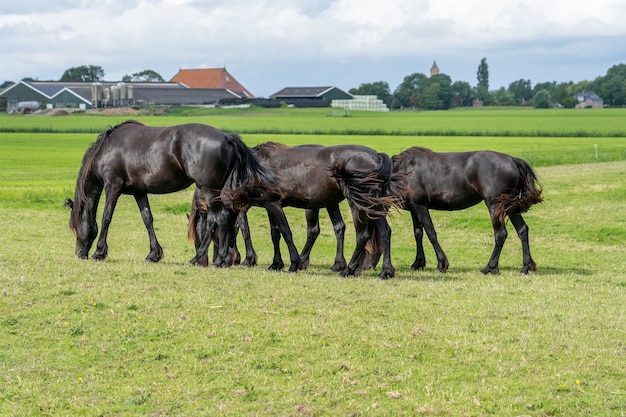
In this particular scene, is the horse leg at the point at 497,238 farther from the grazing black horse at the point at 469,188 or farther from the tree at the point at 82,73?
the tree at the point at 82,73

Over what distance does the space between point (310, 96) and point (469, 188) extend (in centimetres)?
14452

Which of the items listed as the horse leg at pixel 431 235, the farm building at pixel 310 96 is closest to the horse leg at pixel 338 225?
the horse leg at pixel 431 235

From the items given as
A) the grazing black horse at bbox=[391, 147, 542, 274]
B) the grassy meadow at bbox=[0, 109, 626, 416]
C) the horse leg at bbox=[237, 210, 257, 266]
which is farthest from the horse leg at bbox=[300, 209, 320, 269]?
the grazing black horse at bbox=[391, 147, 542, 274]

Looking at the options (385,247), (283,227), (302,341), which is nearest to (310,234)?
(283,227)

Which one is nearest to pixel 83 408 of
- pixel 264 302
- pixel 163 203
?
pixel 264 302

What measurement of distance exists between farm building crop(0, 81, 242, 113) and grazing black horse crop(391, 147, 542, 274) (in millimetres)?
125076

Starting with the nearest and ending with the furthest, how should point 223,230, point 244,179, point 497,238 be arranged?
point 244,179, point 223,230, point 497,238

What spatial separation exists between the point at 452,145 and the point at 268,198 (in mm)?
44439

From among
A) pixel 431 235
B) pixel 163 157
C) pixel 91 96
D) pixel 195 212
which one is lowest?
pixel 431 235

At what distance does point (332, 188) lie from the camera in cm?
1423

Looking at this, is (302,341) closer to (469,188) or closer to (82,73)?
(469,188)

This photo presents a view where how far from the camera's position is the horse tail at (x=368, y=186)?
1377 cm

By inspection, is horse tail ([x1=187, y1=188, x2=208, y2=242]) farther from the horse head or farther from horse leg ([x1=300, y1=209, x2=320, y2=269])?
horse leg ([x1=300, y1=209, x2=320, y2=269])

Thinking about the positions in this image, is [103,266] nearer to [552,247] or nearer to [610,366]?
[610,366]
